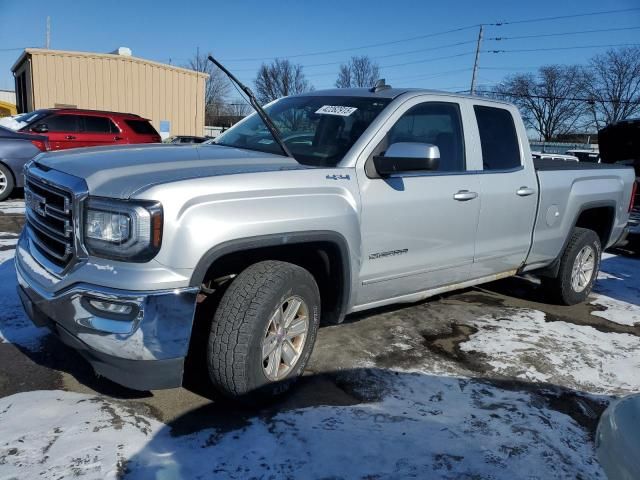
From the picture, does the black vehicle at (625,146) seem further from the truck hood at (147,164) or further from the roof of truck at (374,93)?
the truck hood at (147,164)

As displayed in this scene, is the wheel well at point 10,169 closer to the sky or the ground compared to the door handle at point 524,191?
closer to the ground

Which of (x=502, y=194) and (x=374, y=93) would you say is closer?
(x=374, y=93)

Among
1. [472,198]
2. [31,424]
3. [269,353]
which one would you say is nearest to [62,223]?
[31,424]

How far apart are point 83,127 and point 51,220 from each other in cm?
1048

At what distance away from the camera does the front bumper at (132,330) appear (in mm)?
2400

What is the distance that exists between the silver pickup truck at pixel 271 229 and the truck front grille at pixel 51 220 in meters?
0.01

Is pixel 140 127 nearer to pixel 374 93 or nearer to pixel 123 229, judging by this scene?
pixel 374 93

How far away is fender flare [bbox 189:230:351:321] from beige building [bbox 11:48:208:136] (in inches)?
822

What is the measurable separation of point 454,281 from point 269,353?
1.79 meters

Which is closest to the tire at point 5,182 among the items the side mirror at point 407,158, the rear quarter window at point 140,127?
the rear quarter window at point 140,127

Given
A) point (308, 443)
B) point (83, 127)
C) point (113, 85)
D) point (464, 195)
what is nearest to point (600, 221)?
point (464, 195)

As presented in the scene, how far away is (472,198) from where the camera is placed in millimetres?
3920

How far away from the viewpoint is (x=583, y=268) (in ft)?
17.9

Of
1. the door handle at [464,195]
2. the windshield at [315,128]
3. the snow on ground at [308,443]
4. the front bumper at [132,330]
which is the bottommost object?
the snow on ground at [308,443]
